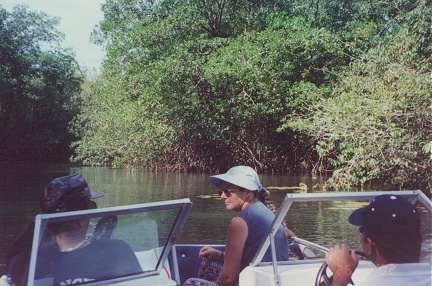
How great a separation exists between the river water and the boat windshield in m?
1.22

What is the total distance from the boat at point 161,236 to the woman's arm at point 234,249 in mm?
175

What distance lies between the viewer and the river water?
9820 millimetres

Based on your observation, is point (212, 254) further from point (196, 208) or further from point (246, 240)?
point (196, 208)

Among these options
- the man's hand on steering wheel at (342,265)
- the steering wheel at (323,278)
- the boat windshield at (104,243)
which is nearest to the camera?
the man's hand on steering wheel at (342,265)

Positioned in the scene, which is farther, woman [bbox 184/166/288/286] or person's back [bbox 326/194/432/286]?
woman [bbox 184/166/288/286]

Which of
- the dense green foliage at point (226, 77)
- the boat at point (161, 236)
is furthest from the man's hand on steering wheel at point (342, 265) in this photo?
the dense green foliage at point (226, 77)

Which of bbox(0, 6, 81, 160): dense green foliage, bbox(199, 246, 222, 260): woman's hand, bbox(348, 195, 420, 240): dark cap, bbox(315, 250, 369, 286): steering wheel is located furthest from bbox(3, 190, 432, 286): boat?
bbox(0, 6, 81, 160): dense green foliage

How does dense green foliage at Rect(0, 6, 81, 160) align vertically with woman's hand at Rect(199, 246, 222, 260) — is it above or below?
above

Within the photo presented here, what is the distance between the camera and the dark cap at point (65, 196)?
2.96 metres

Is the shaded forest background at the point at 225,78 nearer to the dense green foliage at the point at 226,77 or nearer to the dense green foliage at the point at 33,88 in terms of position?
the dense green foliage at the point at 226,77

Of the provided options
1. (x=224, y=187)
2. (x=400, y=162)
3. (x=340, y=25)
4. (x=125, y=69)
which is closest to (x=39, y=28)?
(x=125, y=69)

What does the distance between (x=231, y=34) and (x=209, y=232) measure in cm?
1773

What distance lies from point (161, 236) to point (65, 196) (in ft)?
1.89

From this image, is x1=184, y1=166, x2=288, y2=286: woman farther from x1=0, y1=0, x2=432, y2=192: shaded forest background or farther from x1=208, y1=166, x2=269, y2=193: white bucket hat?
x1=0, y1=0, x2=432, y2=192: shaded forest background
